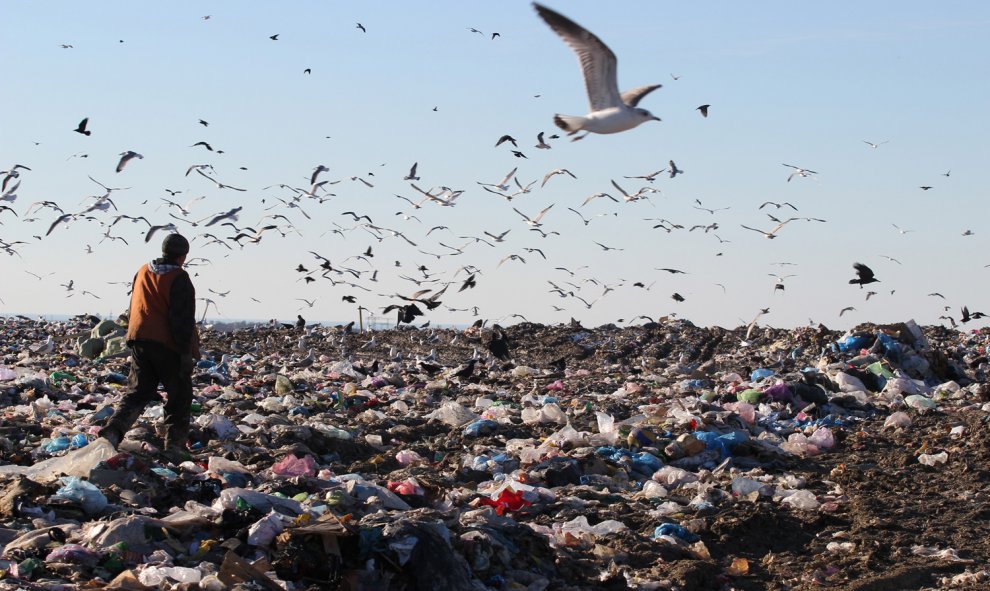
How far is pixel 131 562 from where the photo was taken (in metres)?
3.38

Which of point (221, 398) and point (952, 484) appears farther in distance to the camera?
point (221, 398)

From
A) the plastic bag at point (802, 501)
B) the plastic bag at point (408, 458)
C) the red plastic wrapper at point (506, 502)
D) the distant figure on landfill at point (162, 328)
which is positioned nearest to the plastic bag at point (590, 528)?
the red plastic wrapper at point (506, 502)

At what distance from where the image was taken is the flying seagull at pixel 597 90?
6.82 metres

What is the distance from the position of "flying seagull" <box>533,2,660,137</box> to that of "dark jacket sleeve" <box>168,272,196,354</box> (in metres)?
3.03

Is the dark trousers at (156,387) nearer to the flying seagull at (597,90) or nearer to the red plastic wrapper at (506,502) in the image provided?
the red plastic wrapper at (506,502)

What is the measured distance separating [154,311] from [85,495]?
5.13ft

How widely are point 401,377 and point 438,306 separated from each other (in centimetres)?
81

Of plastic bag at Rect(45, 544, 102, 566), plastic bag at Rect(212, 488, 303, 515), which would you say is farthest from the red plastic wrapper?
plastic bag at Rect(45, 544, 102, 566)

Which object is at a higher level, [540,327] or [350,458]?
[350,458]

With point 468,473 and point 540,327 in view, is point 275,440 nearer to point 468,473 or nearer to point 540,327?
point 468,473

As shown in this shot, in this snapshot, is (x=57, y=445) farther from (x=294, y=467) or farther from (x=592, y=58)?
(x=592, y=58)

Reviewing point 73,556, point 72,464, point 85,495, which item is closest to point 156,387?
point 72,464

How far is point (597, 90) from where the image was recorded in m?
7.12

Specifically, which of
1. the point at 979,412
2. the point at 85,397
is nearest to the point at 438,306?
the point at 85,397
